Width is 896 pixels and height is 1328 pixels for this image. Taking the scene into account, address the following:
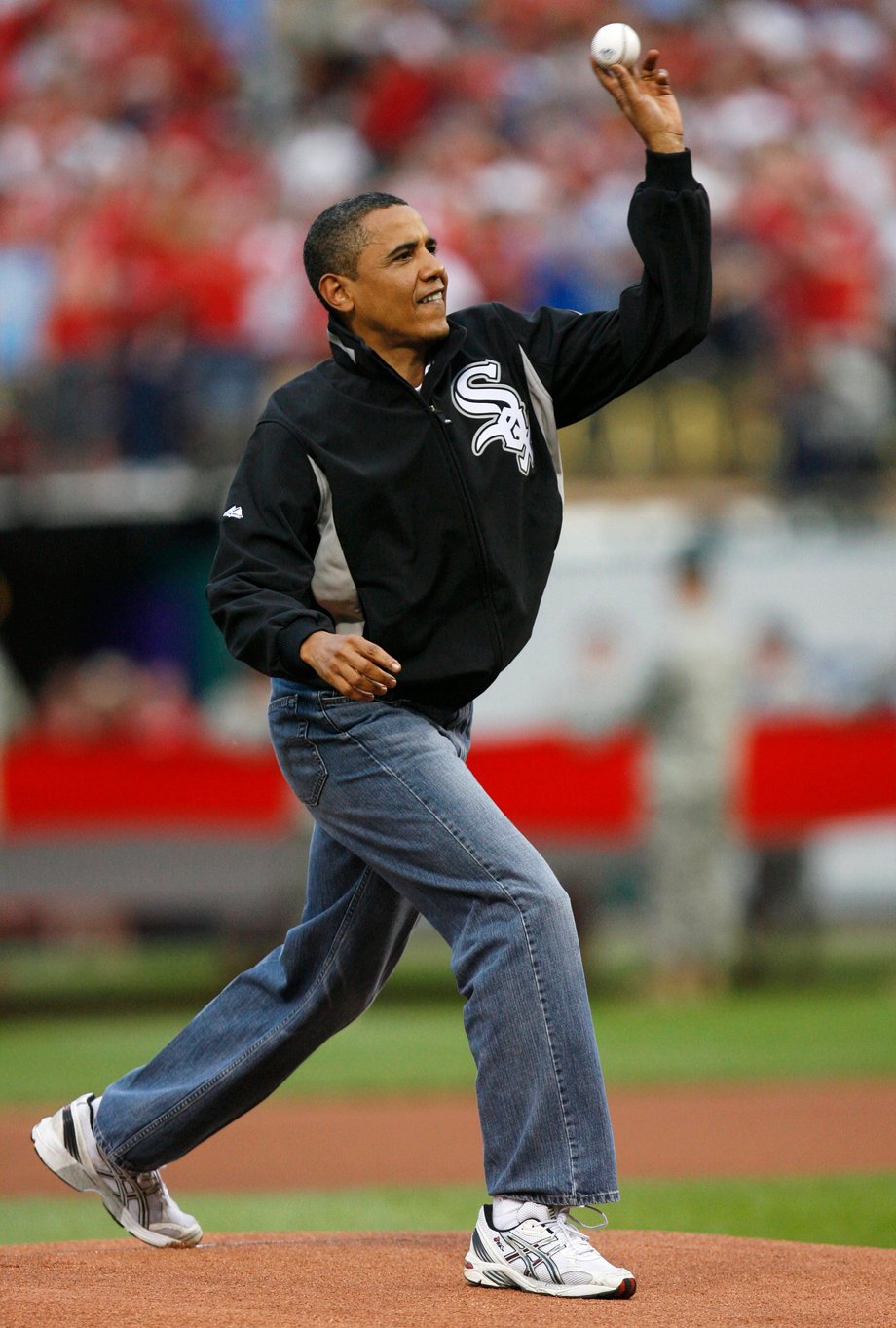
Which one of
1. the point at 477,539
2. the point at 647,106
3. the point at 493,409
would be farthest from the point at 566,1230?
the point at 647,106

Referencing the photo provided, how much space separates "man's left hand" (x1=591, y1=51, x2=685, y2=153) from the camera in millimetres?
3818

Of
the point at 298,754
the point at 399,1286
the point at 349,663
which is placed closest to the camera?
the point at 349,663

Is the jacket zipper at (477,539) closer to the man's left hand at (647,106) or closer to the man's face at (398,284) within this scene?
the man's face at (398,284)

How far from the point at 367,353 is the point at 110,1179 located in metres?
1.88

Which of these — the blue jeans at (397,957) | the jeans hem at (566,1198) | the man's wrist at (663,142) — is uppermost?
the man's wrist at (663,142)

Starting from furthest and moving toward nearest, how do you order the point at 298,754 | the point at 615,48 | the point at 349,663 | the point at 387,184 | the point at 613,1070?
the point at 387,184, the point at 613,1070, the point at 298,754, the point at 615,48, the point at 349,663

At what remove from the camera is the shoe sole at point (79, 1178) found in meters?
4.21

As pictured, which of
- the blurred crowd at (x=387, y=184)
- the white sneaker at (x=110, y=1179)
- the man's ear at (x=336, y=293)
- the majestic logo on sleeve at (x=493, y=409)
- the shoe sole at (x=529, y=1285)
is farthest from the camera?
the blurred crowd at (x=387, y=184)

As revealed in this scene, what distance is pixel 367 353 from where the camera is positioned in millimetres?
3891

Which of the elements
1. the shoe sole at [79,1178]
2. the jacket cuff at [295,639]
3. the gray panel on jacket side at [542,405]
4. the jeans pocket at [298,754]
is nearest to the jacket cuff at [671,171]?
the gray panel on jacket side at [542,405]

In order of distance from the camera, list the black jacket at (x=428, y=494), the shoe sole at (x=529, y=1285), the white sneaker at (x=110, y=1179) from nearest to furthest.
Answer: the shoe sole at (x=529, y=1285) → the black jacket at (x=428, y=494) → the white sneaker at (x=110, y=1179)

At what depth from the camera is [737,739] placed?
38.2 feet

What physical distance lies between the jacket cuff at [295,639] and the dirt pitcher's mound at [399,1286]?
1168 millimetres

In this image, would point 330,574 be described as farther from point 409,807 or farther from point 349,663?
point 409,807
